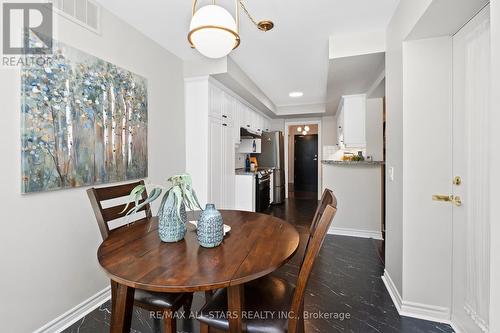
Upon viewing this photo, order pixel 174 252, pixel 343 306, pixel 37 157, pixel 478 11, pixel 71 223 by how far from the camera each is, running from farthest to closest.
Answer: pixel 343 306, pixel 71 223, pixel 37 157, pixel 478 11, pixel 174 252

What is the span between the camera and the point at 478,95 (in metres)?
1.38

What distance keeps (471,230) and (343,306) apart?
103cm

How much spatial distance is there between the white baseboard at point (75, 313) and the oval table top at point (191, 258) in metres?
0.89

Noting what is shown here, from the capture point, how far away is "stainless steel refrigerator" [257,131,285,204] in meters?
5.54

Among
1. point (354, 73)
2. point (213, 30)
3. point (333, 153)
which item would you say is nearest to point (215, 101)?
point (354, 73)

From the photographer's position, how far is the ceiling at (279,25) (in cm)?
189

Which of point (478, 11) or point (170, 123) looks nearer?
point (478, 11)

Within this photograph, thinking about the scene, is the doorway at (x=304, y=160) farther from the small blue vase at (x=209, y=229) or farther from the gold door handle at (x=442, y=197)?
the small blue vase at (x=209, y=229)

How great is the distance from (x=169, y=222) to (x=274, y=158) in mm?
4525

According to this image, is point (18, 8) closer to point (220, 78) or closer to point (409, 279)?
point (220, 78)

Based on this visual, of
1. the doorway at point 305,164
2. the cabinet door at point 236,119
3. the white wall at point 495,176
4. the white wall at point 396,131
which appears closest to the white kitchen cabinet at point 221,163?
the cabinet door at point 236,119

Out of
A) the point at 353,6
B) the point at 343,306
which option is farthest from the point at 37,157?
the point at 353,6

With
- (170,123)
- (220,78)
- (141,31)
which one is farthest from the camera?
(220,78)

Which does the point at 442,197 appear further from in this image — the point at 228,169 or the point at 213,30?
the point at 228,169
